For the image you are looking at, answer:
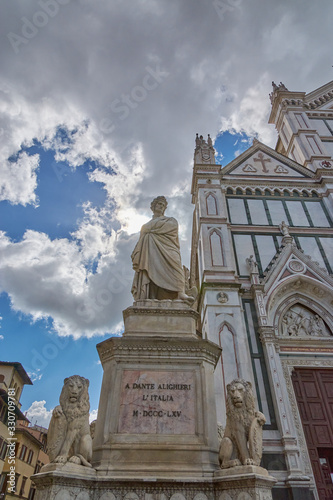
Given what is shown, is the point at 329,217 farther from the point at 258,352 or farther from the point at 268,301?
the point at 258,352

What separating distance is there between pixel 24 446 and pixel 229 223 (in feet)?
89.8

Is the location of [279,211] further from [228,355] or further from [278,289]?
[228,355]

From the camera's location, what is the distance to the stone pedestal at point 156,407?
5.15 meters

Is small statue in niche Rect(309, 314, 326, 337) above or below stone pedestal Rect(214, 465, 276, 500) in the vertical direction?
above

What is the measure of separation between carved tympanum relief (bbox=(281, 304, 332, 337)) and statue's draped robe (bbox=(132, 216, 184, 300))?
831cm

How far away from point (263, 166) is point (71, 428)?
19984 mm

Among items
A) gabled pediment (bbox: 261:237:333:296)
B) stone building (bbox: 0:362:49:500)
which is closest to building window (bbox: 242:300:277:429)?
gabled pediment (bbox: 261:237:333:296)

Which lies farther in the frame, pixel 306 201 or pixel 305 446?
pixel 306 201

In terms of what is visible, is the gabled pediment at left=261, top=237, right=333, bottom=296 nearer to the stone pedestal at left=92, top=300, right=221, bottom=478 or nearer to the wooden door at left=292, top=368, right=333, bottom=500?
the wooden door at left=292, top=368, right=333, bottom=500

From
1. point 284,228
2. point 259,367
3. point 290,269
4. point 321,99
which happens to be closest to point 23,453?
point 259,367

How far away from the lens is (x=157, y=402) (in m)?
5.69

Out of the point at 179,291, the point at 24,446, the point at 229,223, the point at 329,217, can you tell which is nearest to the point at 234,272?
the point at 229,223

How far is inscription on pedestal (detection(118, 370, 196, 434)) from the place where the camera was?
216 inches

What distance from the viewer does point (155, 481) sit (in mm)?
4746
